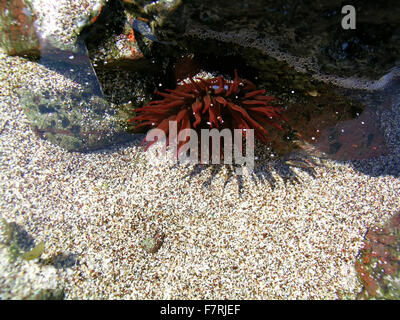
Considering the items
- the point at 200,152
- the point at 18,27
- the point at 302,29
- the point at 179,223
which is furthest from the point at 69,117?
the point at 302,29

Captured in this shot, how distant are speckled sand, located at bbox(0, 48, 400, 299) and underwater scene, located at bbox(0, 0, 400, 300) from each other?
0.01m

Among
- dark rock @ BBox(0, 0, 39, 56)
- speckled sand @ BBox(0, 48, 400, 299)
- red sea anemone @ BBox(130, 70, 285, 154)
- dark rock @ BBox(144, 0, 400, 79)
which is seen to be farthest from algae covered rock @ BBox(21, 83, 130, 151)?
dark rock @ BBox(144, 0, 400, 79)

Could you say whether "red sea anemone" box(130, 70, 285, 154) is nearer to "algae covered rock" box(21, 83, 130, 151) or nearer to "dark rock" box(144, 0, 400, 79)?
"dark rock" box(144, 0, 400, 79)

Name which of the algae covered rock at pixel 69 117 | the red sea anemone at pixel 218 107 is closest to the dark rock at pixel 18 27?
the algae covered rock at pixel 69 117

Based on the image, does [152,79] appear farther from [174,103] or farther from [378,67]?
[378,67]

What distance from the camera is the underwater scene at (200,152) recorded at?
8.40 feet

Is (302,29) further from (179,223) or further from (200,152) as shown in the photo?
(179,223)

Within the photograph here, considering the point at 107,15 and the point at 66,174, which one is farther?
the point at 66,174

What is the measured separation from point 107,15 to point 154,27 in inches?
27.8

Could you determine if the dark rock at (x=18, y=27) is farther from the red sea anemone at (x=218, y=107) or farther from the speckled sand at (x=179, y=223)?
the red sea anemone at (x=218, y=107)

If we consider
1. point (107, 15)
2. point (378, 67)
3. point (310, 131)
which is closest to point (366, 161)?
point (310, 131)

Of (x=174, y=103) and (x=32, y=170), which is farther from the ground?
(x=174, y=103)

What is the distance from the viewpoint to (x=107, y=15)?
9.83 ft

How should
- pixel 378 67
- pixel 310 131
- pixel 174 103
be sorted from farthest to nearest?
1. pixel 310 131
2. pixel 174 103
3. pixel 378 67
